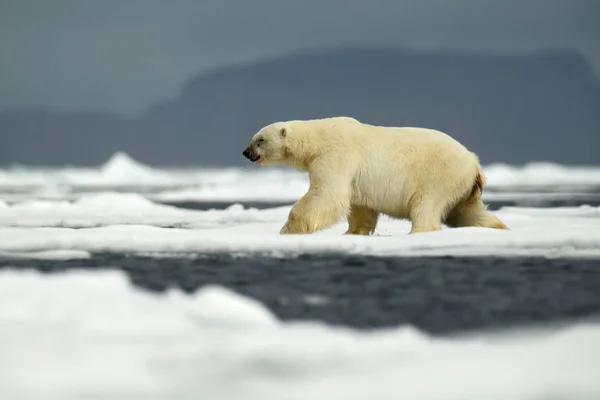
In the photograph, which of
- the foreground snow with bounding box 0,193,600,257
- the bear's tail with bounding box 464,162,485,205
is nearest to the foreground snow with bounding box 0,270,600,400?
the foreground snow with bounding box 0,193,600,257

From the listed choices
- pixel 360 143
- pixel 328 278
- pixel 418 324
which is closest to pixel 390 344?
pixel 418 324

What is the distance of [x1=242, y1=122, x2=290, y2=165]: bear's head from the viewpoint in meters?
7.49

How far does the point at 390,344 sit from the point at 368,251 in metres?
2.75

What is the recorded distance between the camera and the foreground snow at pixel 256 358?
284 cm

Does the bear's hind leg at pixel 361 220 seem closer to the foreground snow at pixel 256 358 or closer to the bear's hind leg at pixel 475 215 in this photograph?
the bear's hind leg at pixel 475 215

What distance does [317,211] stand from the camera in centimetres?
706

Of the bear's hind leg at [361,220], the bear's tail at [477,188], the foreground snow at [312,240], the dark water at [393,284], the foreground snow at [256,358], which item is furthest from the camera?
the bear's hind leg at [361,220]

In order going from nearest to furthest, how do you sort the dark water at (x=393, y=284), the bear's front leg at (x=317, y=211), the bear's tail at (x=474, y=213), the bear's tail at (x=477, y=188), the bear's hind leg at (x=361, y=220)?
the dark water at (x=393, y=284), the bear's front leg at (x=317, y=211), the bear's tail at (x=477, y=188), the bear's tail at (x=474, y=213), the bear's hind leg at (x=361, y=220)

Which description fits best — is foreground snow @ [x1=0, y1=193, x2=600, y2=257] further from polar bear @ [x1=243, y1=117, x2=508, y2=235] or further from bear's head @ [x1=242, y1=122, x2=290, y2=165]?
bear's head @ [x1=242, y1=122, x2=290, y2=165]

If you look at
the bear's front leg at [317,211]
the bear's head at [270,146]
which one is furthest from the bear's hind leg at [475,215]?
the bear's head at [270,146]

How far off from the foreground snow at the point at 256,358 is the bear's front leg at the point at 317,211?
3.01 meters

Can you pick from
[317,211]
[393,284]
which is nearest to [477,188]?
[317,211]

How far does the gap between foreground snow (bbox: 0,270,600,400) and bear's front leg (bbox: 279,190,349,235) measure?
3.01 m

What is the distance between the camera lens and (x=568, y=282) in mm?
4801
